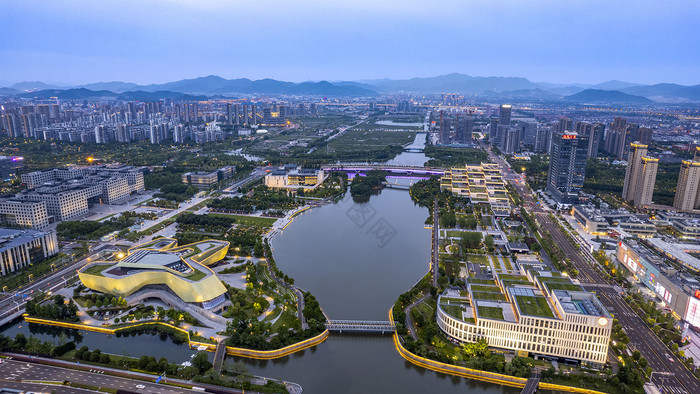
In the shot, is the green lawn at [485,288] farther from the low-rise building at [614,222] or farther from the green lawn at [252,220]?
the green lawn at [252,220]

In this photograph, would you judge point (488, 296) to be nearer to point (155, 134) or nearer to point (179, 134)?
point (179, 134)

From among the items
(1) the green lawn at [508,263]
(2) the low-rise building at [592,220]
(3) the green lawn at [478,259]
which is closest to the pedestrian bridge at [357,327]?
(3) the green lawn at [478,259]

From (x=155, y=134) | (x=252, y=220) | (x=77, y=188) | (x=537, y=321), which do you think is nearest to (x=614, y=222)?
(x=537, y=321)

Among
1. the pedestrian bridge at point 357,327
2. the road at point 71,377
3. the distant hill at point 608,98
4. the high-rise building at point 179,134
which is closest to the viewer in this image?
the road at point 71,377

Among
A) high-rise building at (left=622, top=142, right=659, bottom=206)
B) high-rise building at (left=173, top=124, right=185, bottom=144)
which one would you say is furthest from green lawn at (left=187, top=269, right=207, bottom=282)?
high-rise building at (left=173, top=124, right=185, bottom=144)

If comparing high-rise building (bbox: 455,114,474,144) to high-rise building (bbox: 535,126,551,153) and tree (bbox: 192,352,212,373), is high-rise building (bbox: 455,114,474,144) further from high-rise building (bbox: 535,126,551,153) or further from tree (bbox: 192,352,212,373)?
tree (bbox: 192,352,212,373)

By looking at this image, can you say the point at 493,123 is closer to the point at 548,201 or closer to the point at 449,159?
the point at 449,159
